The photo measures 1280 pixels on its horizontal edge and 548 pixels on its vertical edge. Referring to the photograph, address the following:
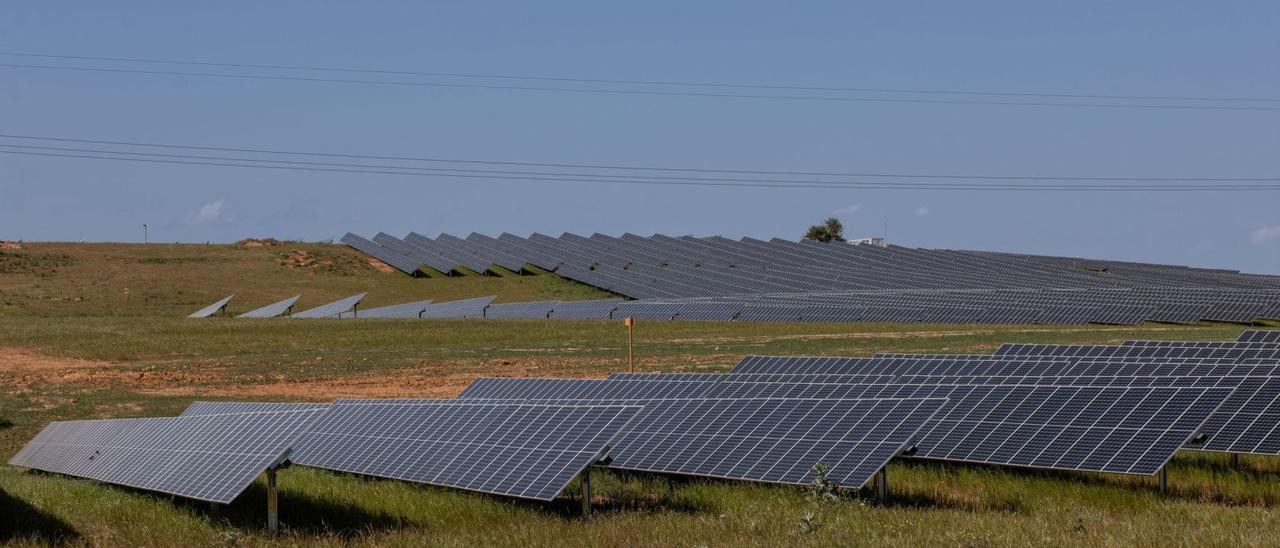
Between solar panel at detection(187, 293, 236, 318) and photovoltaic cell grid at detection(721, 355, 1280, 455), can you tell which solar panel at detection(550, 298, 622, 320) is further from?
photovoltaic cell grid at detection(721, 355, 1280, 455)

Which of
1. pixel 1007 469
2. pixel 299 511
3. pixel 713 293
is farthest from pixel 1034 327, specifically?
pixel 299 511

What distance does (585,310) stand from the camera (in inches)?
2504

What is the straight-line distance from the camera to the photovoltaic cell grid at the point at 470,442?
590 inches

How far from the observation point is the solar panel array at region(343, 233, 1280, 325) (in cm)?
6112

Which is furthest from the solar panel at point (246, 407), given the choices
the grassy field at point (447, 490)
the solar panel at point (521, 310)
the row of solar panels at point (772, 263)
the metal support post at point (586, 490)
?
the row of solar panels at point (772, 263)

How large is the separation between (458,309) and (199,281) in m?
19.4

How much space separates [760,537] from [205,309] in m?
57.8

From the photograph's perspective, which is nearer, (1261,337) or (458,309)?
(1261,337)

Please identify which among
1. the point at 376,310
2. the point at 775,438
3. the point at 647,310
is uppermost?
the point at 775,438

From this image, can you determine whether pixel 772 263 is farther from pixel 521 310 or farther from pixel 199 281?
pixel 199 281

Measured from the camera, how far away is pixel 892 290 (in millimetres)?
77250

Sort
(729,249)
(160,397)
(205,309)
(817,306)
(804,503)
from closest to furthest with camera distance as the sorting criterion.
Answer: (804,503) < (160,397) < (817,306) < (205,309) < (729,249)

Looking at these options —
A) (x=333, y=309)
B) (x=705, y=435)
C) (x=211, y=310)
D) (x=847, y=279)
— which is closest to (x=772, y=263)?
(x=847, y=279)

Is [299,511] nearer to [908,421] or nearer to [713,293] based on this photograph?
[908,421]
